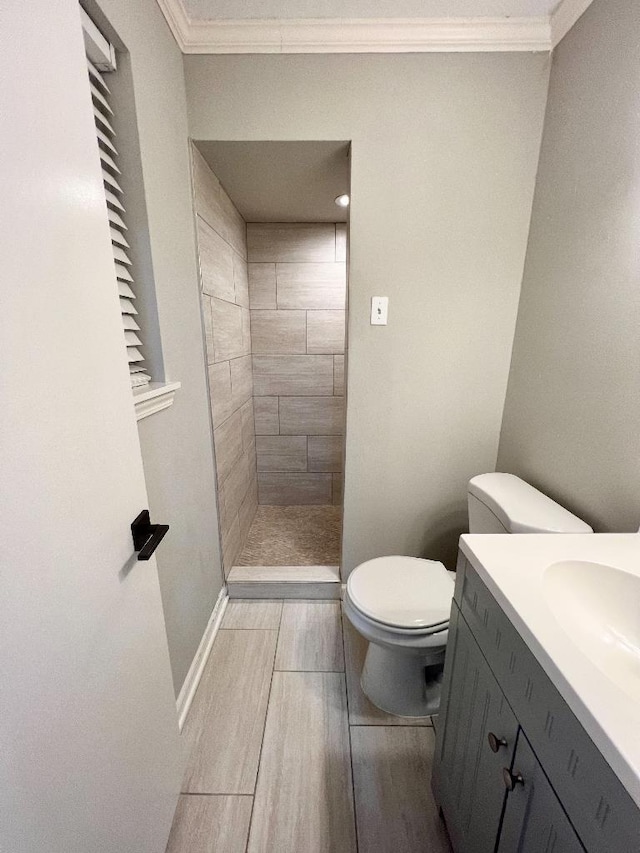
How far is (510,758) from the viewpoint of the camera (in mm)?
583

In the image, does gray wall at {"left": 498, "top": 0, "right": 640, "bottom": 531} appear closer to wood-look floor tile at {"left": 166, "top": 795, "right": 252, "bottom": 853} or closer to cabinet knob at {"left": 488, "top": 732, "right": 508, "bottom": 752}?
cabinet knob at {"left": 488, "top": 732, "right": 508, "bottom": 752}

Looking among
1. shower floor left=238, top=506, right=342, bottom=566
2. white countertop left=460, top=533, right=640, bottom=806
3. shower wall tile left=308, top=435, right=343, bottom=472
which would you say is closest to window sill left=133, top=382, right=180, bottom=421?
white countertop left=460, top=533, right=640, bottom=806

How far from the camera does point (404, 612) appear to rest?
3.61 feet

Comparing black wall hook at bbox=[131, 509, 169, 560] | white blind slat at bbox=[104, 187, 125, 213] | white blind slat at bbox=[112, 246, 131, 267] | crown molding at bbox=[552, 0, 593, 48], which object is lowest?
black wall hook at bbox=[131, 509, 169, 560]

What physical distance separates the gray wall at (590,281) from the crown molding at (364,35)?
180mm

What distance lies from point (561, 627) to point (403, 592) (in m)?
0.69

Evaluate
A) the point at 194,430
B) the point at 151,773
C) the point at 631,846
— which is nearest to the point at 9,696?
the point at 151,773

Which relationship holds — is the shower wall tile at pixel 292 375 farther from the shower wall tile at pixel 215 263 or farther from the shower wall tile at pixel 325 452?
the shower wall tile at pixel 215 263

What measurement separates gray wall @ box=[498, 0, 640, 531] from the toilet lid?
1.76 ft

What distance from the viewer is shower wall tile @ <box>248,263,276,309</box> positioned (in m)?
2.22

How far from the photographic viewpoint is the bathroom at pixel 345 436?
1.56ft

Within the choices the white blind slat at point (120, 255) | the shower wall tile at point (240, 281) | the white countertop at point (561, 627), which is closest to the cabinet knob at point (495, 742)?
the white countertop at point (561, 627)

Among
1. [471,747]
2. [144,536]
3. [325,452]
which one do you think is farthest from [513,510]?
[325,452]

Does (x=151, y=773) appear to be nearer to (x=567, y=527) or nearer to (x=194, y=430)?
(x=194, y=430)
